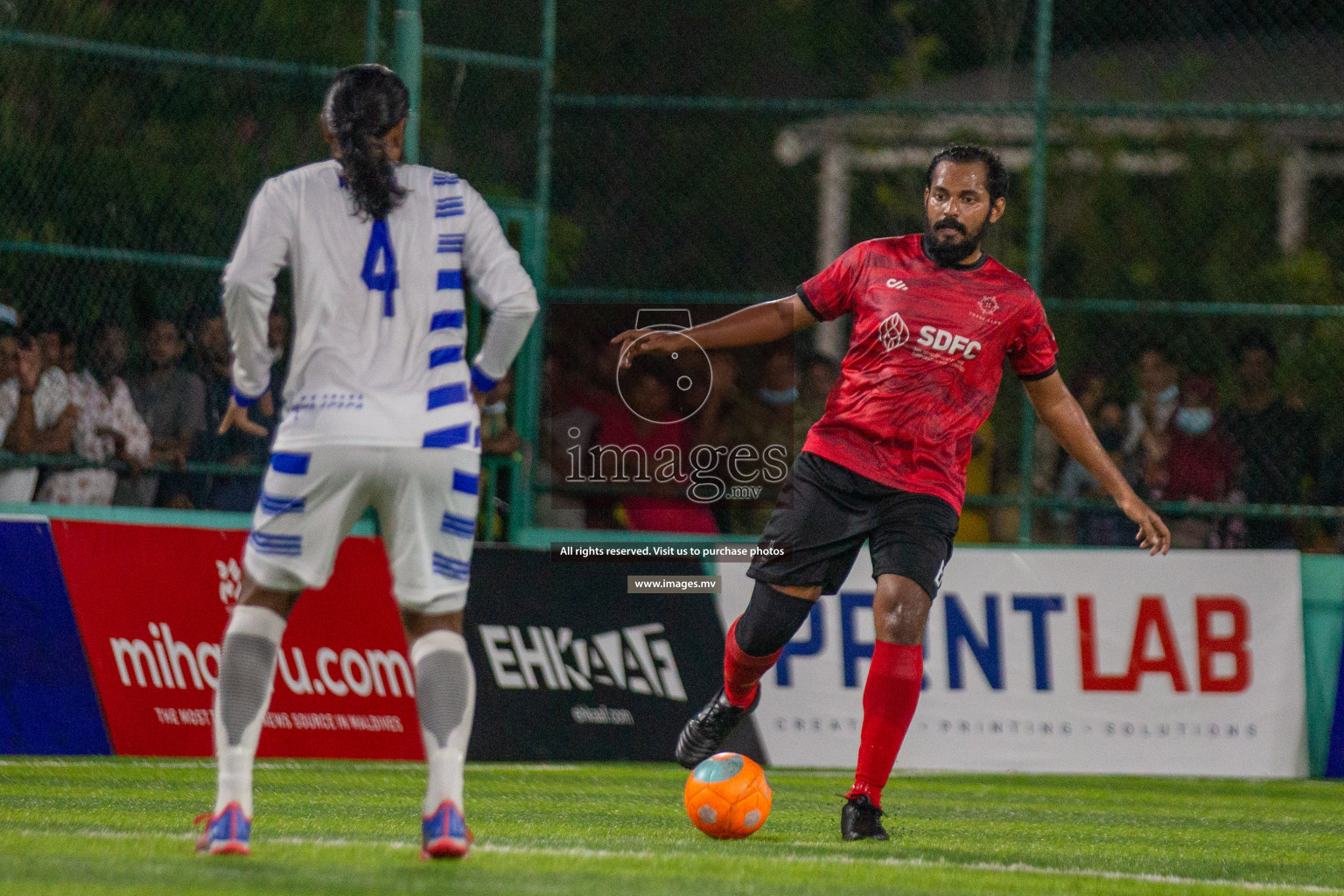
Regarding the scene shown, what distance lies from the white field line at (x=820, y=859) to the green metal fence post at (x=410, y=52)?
5800mm

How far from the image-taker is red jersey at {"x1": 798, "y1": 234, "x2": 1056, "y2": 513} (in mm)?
6391

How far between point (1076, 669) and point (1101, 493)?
55.2 inches

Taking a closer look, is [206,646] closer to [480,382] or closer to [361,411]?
[480,382]

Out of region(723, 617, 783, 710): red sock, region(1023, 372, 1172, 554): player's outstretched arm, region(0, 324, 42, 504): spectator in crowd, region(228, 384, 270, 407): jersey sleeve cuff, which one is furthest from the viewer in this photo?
region(0, 324, 42, 504): spectator in crowd

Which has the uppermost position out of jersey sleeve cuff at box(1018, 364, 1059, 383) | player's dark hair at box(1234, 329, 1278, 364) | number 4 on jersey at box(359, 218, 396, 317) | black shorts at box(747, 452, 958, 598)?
number 4 on jersey at box(359, 218, 396, 317)

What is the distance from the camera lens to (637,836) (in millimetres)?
6168

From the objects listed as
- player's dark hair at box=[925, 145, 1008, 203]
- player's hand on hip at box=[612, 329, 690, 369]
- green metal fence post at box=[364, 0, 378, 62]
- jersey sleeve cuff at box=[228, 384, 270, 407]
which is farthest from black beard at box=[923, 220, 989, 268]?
green metal fence post at box=[364, 0, 378, 62]

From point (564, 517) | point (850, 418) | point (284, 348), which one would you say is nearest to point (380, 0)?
point (284, 348)

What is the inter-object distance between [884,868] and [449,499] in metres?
1.62

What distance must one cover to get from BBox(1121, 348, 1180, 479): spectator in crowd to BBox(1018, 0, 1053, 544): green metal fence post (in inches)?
22.2

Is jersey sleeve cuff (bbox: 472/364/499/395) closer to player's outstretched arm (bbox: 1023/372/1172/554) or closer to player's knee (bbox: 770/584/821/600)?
player's knee (bbox: 770/584/821/600)

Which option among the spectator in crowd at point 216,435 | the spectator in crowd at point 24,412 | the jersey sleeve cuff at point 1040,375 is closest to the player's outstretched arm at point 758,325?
the jersey sleeve cuff at point 1040,375

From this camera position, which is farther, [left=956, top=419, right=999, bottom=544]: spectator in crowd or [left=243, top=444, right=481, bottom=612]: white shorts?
[left=956, top=419, right=999, bottom=544]: spectator in crowd

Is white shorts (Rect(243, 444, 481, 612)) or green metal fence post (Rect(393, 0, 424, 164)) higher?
green metal fence post (Rect(393, 0, 424, 164))
